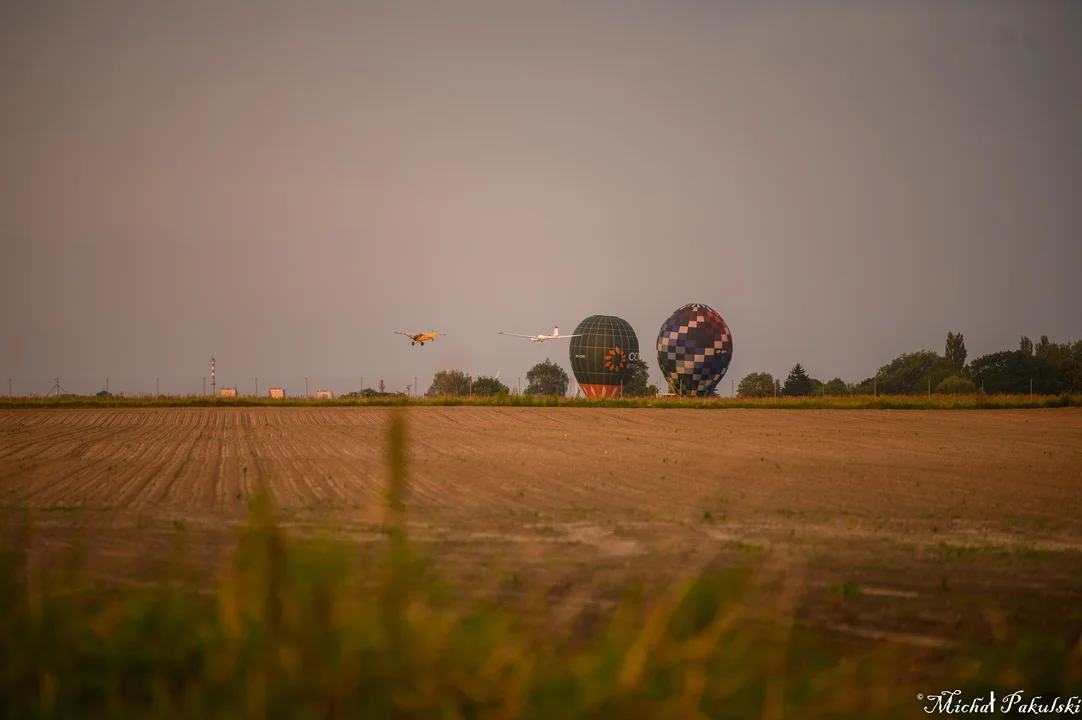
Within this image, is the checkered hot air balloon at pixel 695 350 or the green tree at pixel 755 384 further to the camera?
the green tree at pixel 755 384

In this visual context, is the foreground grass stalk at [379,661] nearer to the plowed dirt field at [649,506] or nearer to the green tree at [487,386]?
the plowed dirt field at [649,506]

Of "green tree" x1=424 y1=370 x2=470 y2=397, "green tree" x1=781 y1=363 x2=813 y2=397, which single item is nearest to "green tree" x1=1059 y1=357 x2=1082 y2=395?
"green tree" x1=781 y1=363 x2=813 y2=397

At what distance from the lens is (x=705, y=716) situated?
14.1 ft

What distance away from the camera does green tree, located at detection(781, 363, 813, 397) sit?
107375 mm

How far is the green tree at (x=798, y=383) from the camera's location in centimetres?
10738

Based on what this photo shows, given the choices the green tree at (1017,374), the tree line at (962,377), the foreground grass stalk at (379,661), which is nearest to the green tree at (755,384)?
the tree line at (962,377)

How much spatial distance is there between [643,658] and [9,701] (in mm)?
2832

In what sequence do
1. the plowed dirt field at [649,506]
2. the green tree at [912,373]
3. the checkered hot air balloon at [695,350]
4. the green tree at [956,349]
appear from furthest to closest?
the green tree at [956,349], the green tree at [912,373], the checkered hot air balloon at [695,350], the plowed dirt field at [649,506]

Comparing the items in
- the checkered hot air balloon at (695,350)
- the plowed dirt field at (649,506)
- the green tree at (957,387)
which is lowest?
the plowed dirt field at (649,506)

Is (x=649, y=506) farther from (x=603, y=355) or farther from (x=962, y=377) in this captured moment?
(x=962, y=377)

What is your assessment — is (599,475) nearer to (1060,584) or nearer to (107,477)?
(107,477)

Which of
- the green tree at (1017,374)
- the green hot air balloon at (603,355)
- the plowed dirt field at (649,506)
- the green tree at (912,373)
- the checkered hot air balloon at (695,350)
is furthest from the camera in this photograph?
the green tree at (912,373)

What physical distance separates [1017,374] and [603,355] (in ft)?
157

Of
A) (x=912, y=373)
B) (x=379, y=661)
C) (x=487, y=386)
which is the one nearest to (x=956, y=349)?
(x=912, y=373)
